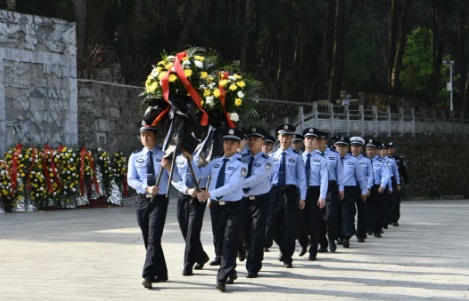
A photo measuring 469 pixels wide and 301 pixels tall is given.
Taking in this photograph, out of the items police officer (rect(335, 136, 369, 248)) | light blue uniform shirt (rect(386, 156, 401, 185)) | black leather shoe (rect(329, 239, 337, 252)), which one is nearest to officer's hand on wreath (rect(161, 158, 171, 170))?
black leather shoe (rect(329, 239, 337, 252))

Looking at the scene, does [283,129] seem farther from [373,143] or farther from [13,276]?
[373,143]

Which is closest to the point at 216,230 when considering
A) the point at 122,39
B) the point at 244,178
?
the point at 244,178

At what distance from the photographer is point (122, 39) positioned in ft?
148

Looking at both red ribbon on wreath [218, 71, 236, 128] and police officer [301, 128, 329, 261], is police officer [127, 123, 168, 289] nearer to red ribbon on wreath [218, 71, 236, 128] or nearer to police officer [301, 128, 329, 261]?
red ribbon on wreath [218, 71, 236, 128]

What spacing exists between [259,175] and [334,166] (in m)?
4.13

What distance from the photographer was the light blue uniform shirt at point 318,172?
51.4ft

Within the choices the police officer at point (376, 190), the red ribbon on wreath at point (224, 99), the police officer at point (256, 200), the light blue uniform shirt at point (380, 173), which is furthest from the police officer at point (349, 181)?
the red ribbon on wreath at point (224, 99)

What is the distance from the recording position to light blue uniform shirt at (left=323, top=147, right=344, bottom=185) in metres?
17.1

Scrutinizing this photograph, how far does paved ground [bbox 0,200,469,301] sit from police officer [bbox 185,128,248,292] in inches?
17.2

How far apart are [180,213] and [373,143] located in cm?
827

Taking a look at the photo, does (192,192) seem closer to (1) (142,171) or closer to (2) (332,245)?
(1) (142,171)

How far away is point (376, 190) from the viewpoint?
20891 millimetres

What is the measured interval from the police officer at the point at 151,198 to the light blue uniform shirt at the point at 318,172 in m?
4.00

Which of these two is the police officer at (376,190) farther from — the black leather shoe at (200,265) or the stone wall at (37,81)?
the stone wall at (37,81)
